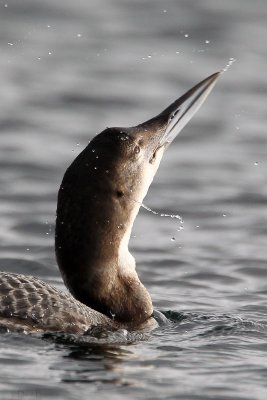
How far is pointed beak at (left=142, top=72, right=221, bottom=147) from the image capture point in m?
8.26

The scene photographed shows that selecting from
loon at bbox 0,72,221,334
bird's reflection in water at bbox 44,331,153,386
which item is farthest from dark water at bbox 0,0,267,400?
loon at bbox 0,72,221,334

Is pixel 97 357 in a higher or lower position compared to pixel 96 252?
lower

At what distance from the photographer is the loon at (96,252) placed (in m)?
7.45

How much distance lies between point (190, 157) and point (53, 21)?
2660mm

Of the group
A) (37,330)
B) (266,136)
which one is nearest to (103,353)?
(37,330)

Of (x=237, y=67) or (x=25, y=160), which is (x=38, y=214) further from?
(x=237, y=67)

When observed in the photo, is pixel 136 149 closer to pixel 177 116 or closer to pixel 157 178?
pixel 177 116

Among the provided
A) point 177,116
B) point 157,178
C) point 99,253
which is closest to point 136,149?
point 177,116

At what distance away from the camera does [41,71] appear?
12.2 m

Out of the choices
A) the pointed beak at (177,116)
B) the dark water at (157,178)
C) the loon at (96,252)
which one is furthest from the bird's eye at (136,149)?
the dark water at (157,178)

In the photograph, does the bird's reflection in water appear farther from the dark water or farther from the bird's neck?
the bird's neck

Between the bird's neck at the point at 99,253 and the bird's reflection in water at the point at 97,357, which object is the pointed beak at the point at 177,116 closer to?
the bird's neck at the point at 99,253

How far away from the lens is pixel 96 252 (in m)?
7.74

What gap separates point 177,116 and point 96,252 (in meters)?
1.06
